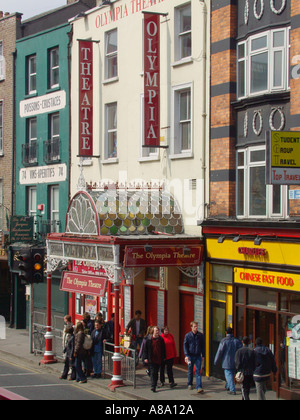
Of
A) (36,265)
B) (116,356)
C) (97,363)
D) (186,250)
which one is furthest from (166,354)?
(36,265)

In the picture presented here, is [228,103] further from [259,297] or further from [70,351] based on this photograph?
[70,351]

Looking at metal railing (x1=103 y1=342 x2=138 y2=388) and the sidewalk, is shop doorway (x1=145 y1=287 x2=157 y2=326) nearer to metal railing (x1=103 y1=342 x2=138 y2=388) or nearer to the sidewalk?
the sidewalk

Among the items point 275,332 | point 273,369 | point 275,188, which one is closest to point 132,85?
point 275,188

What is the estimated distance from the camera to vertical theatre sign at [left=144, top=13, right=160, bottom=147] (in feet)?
69.8

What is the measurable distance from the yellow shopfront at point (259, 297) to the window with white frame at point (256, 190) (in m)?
0.84

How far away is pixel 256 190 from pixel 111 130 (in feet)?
27.4

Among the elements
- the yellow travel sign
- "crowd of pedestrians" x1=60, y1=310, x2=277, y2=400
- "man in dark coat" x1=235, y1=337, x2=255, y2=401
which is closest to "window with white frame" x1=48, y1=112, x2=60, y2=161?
"crowd of pedestrians" x1=60, y1=310, x2=277, y2=400

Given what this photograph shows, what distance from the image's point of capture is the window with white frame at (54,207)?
28.9 metres

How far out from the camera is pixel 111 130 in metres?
25.0

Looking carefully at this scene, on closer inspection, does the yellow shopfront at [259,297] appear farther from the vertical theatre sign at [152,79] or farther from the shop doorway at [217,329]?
the vertical theatre sign at [152,79]

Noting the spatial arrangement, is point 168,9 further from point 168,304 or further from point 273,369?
point 273,369

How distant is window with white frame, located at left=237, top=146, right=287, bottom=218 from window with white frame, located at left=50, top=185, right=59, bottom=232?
11827 millimetres

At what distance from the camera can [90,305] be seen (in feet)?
89.4
